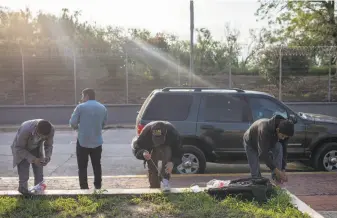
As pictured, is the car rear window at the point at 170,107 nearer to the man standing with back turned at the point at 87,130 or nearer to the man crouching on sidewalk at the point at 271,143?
the man standing with back turned at the point at 87,130

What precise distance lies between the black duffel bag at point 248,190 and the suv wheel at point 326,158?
373 cm

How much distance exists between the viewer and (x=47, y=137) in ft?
18.2

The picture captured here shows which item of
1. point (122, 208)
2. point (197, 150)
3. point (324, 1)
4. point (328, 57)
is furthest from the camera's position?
point (324, 1)

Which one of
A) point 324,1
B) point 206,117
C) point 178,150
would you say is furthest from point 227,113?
point 324,1

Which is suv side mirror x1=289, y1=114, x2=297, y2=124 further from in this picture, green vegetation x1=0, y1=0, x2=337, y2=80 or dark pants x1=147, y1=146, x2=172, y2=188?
green vegetation x1=0, y1=0, x2=337, y2=80

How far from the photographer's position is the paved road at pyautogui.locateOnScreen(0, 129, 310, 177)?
920cm

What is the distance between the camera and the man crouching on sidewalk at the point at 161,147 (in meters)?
5.79

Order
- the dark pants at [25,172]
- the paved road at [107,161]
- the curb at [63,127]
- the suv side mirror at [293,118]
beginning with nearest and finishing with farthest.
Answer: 1. the dark pants at [25,172]
2. the suv side mirror at [293,118]
3. the paved road at [107,161]
4. the curb at [63,127]

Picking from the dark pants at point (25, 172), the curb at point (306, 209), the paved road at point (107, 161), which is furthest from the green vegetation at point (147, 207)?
the paved road at point (107, 161)

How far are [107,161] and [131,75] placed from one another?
405 inches

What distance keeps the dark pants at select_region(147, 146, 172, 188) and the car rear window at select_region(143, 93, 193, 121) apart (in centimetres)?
213

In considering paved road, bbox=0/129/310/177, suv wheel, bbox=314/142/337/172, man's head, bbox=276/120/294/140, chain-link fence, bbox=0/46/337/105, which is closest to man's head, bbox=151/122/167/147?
man's head, bbox=276/120/294/140

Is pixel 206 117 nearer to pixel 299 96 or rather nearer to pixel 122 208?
pixel 122 208

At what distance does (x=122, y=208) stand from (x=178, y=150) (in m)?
1.31
